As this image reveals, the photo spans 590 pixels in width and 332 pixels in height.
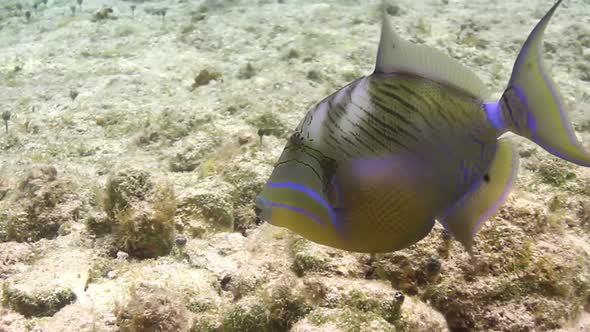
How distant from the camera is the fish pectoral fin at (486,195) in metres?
1.01

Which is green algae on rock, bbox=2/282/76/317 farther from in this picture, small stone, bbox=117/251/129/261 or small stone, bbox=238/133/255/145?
small stone, bbox=238/133/255/145

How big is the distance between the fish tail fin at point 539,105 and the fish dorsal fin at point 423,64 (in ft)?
0.40

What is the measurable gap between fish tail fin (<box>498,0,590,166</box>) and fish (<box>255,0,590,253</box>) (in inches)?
1.4

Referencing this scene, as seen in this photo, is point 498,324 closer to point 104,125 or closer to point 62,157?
point 62,157

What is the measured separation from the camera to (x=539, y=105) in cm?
90

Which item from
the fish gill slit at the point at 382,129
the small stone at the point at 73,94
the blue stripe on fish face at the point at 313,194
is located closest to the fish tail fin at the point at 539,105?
the fish gill slit at the point at 382,129

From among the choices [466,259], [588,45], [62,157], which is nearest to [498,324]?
[466,259]

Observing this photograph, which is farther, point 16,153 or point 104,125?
point 104,125

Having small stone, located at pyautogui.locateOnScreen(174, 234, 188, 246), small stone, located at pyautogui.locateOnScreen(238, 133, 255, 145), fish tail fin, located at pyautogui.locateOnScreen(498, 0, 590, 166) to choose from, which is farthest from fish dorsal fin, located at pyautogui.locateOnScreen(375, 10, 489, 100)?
small stone, located at pyautogui.locateOnScreen(238, 133, 255, 145)

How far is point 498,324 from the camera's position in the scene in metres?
→ 1.95

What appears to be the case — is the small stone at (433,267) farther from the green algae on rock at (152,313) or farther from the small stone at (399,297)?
the green algae on rock at (152,313)

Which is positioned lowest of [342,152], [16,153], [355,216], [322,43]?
[16,153]

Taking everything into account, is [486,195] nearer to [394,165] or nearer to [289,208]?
[394,165]

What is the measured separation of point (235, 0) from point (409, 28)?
15.2 feet
